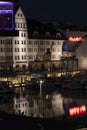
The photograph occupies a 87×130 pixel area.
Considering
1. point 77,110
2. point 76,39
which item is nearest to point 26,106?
point 77,110

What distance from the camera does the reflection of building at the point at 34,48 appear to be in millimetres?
54750

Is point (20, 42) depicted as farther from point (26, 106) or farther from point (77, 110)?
point (77, 110)

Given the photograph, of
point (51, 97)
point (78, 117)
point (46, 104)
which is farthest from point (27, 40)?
point (78, 117)

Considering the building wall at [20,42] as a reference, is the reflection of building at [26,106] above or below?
below

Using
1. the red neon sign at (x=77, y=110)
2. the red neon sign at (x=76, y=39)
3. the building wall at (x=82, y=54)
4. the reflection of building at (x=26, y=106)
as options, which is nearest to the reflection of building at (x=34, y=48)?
the building wall at (x=82, y=54)

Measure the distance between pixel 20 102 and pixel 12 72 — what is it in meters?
17.8

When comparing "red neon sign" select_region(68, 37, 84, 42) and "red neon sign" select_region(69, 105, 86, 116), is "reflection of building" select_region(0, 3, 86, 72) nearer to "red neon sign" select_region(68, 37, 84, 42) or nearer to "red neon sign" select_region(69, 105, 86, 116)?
"red neon sign" select_region(68, 37, 84, 42)

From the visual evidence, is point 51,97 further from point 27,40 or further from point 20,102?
point 27,40

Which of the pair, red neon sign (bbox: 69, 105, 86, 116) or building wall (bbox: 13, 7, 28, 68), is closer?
red neon sign (bbox: 69, 105, 86, 116)

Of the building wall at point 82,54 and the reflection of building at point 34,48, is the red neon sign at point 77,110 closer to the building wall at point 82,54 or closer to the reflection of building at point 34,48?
the reflection of building at point 34,48

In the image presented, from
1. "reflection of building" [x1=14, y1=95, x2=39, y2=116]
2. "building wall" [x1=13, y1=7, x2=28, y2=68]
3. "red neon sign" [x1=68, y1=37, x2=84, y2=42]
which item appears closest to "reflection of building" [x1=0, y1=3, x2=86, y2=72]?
"building wall" [x1=13, y1=7, x2=28, y2=68]

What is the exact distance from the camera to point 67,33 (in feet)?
216

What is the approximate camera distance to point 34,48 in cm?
5862

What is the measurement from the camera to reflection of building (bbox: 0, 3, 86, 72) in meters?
54.8
